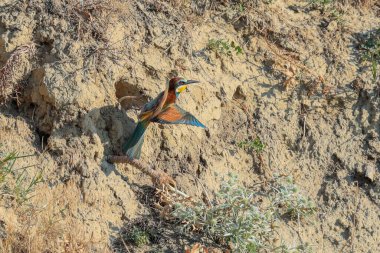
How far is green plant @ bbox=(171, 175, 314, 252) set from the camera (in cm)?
517

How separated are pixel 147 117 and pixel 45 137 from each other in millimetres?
749

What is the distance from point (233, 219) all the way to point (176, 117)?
0.81 metres

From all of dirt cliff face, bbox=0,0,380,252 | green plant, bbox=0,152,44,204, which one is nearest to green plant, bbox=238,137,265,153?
dirt cliff face, bbox=0,0,380,252

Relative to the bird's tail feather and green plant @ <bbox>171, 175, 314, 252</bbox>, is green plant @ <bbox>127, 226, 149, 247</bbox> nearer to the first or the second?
green plant @ <bbox>171, 175, 314, 252</bbox>

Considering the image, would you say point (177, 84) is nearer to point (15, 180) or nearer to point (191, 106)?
point (191, 106)

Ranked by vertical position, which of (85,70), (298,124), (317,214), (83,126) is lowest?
(317,214)

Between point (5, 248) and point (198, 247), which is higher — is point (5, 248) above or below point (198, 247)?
above

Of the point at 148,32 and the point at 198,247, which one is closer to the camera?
the point at 198,247

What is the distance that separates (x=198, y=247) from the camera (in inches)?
203

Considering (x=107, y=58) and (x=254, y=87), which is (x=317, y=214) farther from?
(x=107, y=58)

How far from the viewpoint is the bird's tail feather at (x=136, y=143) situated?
5398 millimetres

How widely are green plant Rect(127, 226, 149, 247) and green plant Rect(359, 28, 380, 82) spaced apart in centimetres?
260

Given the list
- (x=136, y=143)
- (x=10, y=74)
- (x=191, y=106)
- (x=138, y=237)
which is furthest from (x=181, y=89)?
(x=10, y=74)

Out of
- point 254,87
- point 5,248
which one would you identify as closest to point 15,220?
point 5,248
